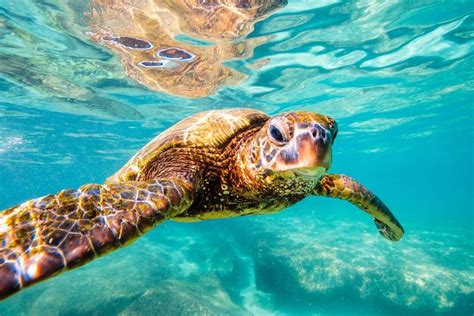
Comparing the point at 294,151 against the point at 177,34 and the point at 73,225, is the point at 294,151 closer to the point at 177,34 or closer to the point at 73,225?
the point at 73,225

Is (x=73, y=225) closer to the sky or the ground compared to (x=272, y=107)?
closer to the ground

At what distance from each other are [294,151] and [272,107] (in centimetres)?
1946

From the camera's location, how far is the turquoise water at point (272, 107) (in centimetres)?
1080

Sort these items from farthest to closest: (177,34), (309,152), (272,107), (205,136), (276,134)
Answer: (272,107)
(177,34)
(205,136)
(276,134)
(309,152)

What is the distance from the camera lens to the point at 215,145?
3775mm

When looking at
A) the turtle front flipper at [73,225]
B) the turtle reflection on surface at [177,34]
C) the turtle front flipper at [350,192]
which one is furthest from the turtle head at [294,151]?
the turtle reflection on surface at [177,34]

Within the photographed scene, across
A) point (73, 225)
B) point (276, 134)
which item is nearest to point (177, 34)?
point (276, 134)

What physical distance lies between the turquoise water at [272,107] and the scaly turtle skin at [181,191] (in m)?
7.32

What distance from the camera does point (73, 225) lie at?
208 centimetres

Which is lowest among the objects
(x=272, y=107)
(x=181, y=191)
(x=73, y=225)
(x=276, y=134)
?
(x=73, y=225)

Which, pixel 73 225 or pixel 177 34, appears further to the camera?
pixel 177 34

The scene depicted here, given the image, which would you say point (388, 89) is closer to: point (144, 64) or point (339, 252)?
point (339, 252)

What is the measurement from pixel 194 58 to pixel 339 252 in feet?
37.5

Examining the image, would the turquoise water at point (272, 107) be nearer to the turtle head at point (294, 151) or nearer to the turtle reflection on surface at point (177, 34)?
the turtle reflection on surface at point (177, 34)
